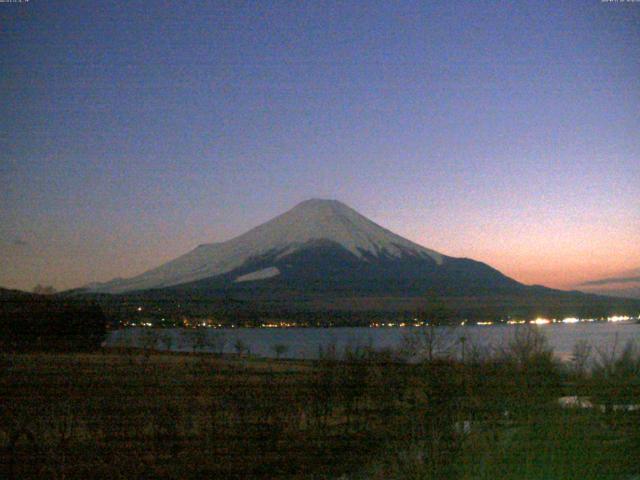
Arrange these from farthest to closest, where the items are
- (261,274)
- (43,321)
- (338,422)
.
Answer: (261,274) → (43,321) → (338,422)

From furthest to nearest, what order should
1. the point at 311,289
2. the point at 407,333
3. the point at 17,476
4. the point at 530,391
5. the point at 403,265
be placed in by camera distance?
the point at 403,265, the point at 311,289, the point at 407,333, the point at 530,391, the point at 17,476

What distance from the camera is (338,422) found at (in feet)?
39.5

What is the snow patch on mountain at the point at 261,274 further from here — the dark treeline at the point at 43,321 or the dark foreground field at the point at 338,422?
the dark foreground field at the point at 338,422

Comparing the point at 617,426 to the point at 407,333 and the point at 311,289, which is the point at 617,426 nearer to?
the point at 407,333

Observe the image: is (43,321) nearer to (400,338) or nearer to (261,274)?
(400,338)

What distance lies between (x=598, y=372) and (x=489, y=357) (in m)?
2.13

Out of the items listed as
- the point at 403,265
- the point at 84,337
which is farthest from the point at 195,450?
the point at 403,265

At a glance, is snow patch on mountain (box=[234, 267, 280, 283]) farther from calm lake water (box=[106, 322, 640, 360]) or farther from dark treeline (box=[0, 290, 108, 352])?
dark treeline (box=[0, 290, 108, 352])

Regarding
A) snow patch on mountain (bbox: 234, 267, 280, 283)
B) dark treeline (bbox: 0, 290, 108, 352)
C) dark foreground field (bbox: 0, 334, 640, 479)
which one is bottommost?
dark foreground field (bbox: 0, 334, 640, 479)

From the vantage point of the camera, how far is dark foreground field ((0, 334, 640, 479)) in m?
7.42

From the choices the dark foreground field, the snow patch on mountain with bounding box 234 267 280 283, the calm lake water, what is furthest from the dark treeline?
the snow patch on mountain with bounding box 234 267 280 283

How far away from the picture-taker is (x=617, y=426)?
9117 millimetres

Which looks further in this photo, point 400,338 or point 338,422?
point 400,338

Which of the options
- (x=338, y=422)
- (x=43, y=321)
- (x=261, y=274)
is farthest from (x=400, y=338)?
(x=261, y=274)
